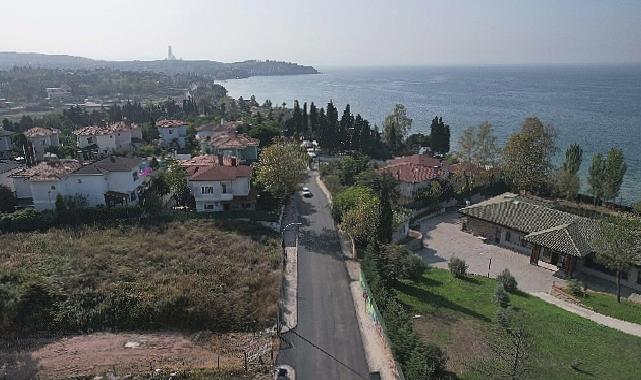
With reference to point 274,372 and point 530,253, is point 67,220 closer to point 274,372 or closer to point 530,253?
point 274,372

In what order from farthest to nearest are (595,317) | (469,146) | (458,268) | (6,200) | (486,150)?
1. (469,146)
2. (486,150)
3. (6,200)
4. (458,268)
5. (595,317)

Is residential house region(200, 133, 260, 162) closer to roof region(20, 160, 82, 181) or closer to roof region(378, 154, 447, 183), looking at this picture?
roof region(378, 154, 447, 183)

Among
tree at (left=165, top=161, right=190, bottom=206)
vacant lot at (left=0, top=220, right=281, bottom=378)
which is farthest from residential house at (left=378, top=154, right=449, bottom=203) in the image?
tree at (left=165, top=161, right=190, bottom=206)

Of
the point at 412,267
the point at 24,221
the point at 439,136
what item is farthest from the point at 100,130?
the point at 412,267

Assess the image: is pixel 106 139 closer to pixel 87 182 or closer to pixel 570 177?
pixel 87 182

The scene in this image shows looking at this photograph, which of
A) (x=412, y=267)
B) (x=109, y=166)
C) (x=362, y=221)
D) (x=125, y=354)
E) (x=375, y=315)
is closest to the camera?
(x=125, y=354)
